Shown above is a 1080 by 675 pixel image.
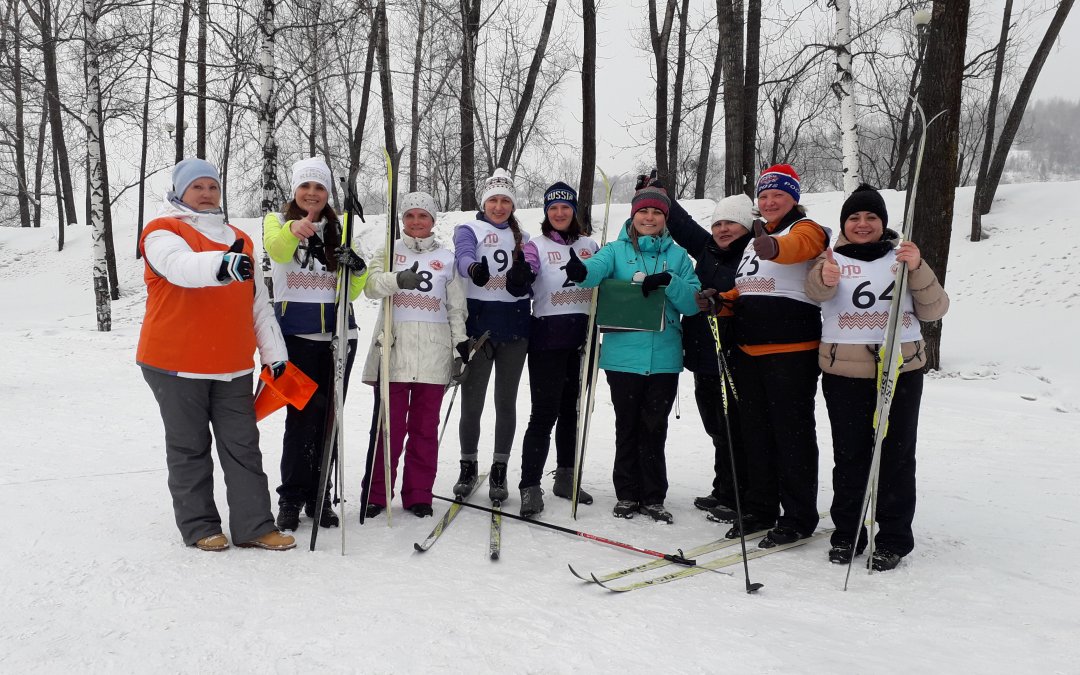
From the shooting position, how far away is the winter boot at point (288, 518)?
→ 134 inches

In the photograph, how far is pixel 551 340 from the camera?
12.8ft

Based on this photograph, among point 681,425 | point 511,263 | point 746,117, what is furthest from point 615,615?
point 746,117

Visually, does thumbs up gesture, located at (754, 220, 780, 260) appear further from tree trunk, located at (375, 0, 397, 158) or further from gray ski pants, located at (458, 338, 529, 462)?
tree trunk, located at (375, 0, 397, 158)

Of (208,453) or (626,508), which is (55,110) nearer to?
(208,453)

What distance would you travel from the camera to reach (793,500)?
342 cm

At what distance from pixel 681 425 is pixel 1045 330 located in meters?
7.45

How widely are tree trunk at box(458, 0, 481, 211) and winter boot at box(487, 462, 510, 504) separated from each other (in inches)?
Answer: 519

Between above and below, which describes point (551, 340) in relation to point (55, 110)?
below

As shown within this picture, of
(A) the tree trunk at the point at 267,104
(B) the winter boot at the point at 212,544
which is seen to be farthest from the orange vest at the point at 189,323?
(A) the tree trunk at the point at 267,104

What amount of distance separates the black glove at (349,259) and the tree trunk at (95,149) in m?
9.32

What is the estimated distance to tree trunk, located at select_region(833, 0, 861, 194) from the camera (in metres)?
8.00

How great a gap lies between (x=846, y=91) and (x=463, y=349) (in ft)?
21.4

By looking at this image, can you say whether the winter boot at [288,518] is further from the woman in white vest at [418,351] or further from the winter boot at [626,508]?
the winter boot at [626,508]

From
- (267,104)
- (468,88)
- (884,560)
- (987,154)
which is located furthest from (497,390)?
(987,154)
